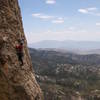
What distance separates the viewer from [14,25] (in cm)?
3547

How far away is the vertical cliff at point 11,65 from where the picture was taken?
3169 centimetres

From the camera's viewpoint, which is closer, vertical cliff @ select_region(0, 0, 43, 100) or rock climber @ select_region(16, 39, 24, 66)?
vertical cliff @ select_region(0, 0, 43, 100)

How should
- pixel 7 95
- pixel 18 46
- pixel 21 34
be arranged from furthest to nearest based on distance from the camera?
pixel 21 34, pixel 18 46, pixel 7 95

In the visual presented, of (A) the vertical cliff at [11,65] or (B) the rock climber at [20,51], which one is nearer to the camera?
(A) the vertical cliff at [11,65]

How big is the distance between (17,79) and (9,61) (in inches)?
117

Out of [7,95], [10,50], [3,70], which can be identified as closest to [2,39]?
[10,50]

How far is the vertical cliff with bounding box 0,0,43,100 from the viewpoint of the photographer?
31.7m

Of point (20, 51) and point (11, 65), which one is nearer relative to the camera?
point (11, 65)

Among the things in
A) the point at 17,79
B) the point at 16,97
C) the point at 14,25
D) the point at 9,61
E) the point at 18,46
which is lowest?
the point at 16,97

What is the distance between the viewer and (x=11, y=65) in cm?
3253

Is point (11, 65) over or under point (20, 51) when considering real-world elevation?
under

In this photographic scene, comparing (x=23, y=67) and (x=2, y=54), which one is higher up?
(x=2, y=54)

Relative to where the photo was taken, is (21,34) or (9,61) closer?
(9,61)

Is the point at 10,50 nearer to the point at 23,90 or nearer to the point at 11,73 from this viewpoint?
the point at 11,73
